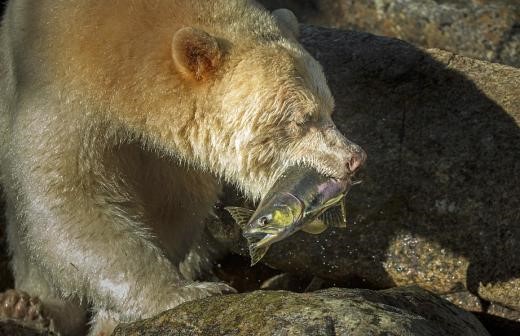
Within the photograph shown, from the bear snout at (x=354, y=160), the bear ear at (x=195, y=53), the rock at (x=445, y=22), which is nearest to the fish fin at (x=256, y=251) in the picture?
the bear snout at (x=354, y=160)

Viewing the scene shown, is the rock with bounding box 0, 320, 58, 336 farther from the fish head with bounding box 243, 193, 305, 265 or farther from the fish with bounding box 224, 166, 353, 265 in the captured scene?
the fish head with bounding box 243, 193, 305, 265

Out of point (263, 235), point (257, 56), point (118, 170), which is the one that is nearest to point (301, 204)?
point (263, 235)

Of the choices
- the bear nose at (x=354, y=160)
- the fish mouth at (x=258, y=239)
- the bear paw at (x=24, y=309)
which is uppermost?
the bear nose at (x=354, y=160)

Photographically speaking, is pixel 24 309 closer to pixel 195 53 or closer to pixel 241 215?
pixel 241 215

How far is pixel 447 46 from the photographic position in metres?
10.1

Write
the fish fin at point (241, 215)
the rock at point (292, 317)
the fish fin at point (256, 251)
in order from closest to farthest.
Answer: the rock at point (292, 317)
the fish fin at point (256, 251)
the fish fin at point (241, 215)

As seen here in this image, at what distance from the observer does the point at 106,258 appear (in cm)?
618

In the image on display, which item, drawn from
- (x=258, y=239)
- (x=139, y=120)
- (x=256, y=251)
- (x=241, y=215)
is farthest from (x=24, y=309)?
(x=258, y=239)

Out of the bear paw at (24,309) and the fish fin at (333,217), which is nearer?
the fish fin at (333,217)

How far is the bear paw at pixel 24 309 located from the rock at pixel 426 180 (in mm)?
1794

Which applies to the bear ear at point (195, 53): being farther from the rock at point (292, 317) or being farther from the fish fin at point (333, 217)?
the rock at point (292, 317)

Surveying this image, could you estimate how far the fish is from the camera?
566 cm

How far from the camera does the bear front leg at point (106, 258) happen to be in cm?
607

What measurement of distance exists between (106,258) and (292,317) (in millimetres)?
1572
